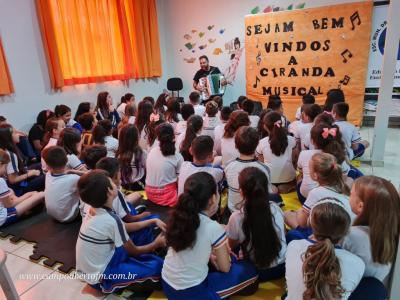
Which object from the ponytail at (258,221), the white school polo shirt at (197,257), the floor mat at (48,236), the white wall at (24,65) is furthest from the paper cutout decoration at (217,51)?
the white school polo shirt at (197,257)

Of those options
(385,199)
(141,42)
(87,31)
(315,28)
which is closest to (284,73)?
(315,28)

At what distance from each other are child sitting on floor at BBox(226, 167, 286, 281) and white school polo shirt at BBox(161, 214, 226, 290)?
19cm

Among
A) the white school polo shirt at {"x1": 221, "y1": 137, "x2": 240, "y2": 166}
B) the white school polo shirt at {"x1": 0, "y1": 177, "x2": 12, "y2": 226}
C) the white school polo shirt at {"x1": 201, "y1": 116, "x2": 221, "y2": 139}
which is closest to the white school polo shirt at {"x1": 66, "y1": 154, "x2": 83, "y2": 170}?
the white school polo shirt at {"x1": 0, "y1": 177, "x2": 12, "y2": 226}

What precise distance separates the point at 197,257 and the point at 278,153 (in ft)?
4.75

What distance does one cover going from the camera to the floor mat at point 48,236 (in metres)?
2.01

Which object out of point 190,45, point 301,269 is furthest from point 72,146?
point 190,45

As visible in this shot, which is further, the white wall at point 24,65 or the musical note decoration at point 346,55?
the musical note decoration at point 346,55

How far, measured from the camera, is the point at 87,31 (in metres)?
4.74

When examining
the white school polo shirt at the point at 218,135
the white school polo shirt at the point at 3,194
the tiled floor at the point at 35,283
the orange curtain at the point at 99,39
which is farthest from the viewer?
the orange curtain at the point at 99,39

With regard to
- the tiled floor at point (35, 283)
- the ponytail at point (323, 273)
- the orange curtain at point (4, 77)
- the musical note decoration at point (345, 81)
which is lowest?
the tiled floor at point (35, 283)

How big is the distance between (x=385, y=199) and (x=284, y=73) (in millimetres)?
4128

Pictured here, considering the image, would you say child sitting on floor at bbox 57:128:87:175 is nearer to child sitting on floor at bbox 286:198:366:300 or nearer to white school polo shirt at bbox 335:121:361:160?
child sitting on floor at bbox 286:198:366:300

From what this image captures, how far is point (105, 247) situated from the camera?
156 cm

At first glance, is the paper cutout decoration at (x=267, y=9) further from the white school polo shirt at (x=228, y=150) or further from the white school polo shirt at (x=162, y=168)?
the white school polo shirt at (x=162, y=168)
